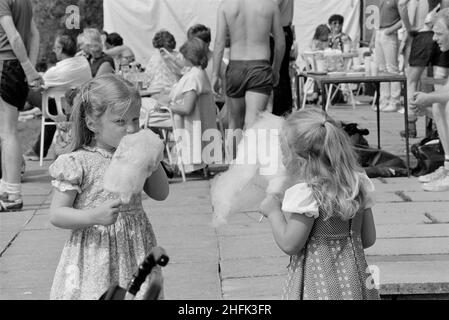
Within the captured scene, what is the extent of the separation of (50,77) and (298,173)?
7.60 metres

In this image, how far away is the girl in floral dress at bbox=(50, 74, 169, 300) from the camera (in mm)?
3762

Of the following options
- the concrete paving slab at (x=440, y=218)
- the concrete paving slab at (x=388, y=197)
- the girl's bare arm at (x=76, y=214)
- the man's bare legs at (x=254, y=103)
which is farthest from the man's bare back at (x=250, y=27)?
the girl's bare arm at (x=76, y=214)

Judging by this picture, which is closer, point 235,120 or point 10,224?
point 10,224

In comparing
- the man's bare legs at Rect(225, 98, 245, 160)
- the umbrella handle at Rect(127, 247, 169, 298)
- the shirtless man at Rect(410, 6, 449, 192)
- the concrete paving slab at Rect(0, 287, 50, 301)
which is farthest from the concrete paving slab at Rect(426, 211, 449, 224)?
the umbrella handle at Rect(127, 247, 169, 298)

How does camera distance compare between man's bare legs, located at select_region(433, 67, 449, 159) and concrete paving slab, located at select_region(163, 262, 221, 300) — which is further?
man's bare legs, located at select_region(433, 67, 449, 159)

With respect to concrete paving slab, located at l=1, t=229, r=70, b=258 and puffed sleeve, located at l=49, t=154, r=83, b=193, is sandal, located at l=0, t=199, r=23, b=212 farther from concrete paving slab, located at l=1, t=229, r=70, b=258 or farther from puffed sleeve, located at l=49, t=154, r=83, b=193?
puffed sleeve, located at l=49, t=154, r=83, b=193

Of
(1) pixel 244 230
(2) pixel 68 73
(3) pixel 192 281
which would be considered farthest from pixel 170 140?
(3) pixel 192 281

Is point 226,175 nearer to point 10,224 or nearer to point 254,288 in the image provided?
point 254,288

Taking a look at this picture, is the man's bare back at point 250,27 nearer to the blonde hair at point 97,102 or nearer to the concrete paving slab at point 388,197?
the concrete paving slab at point 388,197

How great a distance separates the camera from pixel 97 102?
3.88 metres

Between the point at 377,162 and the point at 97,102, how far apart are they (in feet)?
21.0

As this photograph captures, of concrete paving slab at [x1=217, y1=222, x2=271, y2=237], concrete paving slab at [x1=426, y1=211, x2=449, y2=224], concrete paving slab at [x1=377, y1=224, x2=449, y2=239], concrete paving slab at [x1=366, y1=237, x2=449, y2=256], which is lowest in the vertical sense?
concrete paving slab at [x1=217, y1=222, x2=271, y2=237]
